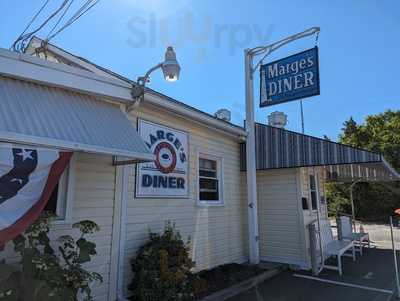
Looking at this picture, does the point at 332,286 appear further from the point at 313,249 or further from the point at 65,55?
the point at 65,55

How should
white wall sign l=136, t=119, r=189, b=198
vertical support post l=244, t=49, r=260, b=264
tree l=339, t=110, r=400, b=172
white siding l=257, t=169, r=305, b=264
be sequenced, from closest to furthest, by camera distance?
1. white wall sign l=136, t=119, r=189, b=198
2. vertical support post l=244, t=49, r=260, b=264
3. white siding l=257, t=169, r=305, b=264
4. tree l=339, t=110, r=400, b=172

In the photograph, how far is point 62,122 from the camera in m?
3.98

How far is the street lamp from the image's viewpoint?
5.07m

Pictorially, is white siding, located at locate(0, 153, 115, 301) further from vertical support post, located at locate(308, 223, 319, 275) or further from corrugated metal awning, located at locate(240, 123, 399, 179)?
vertical support post, located at locate(308, 223, 319, 275)

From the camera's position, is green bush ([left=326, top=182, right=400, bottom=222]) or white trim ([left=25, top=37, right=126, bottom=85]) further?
green bush ([left=326, top=182, right=400, bottom=222])

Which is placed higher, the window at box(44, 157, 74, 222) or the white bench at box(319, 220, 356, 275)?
the window at box(44, 157, 74, 222)

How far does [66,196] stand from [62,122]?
123 cm

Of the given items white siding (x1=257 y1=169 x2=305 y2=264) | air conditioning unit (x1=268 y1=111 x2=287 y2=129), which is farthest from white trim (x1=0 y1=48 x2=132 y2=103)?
air conditioning unit (x1=268 y1=111 x2=287 y2=129)

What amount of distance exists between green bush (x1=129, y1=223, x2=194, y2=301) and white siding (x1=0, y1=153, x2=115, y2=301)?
532 mm

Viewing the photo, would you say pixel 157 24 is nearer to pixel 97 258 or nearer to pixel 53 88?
pixel 53 88

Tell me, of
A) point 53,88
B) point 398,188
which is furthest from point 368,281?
point 398,188

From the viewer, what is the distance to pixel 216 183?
8.21 meters

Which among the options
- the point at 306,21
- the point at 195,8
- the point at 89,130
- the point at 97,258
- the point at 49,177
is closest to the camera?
the point at 49,177

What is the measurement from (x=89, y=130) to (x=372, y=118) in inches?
1089
